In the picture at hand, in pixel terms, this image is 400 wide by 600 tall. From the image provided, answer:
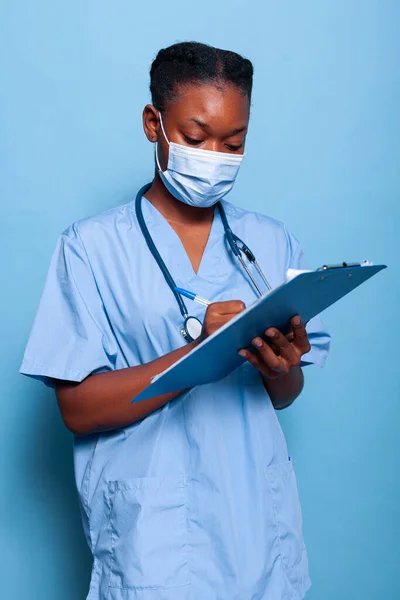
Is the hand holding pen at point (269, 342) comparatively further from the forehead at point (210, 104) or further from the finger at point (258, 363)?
the forehead at point (210, 104)

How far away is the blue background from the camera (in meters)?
1.73

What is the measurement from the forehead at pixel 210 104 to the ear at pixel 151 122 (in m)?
0.06

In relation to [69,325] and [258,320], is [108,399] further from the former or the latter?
[258,320]

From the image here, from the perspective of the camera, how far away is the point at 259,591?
119 centimetres

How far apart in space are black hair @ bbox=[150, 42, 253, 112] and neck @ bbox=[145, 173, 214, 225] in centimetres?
13

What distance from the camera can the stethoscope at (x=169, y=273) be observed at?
3.98ft

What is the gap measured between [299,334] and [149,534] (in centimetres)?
36

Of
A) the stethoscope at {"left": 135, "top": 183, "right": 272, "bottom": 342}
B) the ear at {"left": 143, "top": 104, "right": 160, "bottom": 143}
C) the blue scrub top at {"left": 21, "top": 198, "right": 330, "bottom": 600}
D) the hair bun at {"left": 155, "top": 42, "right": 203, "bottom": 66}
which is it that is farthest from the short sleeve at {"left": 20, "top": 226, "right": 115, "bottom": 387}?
the hair bun at {"left": 155, "top": 42, "right": 203, "bottom": 66}

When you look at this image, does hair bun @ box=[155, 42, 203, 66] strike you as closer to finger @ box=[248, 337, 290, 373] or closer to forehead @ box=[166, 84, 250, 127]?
forehead @ box=[166, 84, 250, 127]

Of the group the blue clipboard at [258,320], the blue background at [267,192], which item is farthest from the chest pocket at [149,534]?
the blue background at [267,192]

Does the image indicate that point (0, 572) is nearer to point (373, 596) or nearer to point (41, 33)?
point (373, 596)

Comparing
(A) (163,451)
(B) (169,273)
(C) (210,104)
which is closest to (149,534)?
(A) (163,451)

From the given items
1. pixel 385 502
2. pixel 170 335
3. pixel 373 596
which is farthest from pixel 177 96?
pixel 373 596

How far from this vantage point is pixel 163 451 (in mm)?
1189
